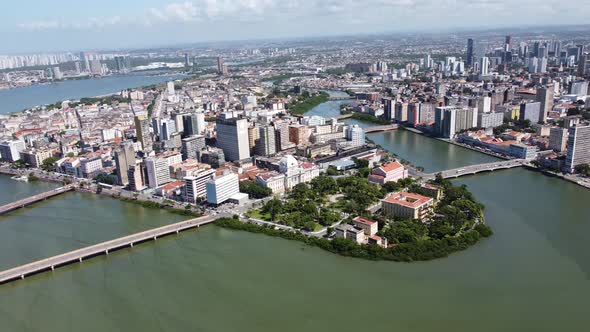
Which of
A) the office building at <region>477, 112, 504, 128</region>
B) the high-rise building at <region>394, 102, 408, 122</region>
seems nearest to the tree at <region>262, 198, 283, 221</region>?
the office building at <region>477, 112, 504, 128</region>

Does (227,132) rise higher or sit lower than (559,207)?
higher

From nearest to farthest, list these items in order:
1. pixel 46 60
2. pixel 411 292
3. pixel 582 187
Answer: pixel 411 292
pixel 582 187
pixel 46 60

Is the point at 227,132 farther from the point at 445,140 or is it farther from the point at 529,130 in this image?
the point at 529,130

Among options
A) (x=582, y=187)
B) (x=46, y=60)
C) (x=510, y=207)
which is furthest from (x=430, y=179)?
(x=46, y=60)

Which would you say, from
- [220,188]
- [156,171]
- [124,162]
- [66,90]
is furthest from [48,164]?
[66,90]

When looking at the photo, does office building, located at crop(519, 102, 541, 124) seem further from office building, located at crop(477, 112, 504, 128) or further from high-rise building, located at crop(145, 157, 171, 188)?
high-rise building, located at crop(145, 157, 171, 188)

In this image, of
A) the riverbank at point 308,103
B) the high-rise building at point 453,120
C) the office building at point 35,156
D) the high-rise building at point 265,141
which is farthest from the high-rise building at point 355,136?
the office building at point 35,156
